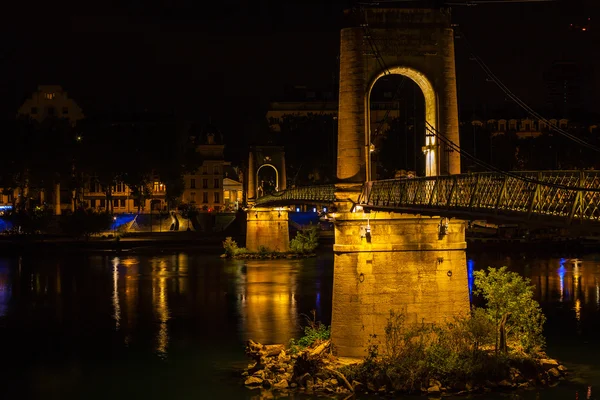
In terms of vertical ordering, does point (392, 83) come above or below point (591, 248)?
above

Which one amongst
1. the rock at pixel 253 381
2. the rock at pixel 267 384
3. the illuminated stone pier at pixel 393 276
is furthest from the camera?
the rock at pixel 253 381

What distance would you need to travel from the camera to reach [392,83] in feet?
534

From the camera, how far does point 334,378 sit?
29.1 meters

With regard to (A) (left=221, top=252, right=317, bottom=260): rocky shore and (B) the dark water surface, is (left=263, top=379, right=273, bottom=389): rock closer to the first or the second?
(B) the dark water surface

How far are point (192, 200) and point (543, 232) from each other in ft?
171

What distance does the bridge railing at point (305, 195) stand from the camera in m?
57.1

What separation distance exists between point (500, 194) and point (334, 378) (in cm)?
841

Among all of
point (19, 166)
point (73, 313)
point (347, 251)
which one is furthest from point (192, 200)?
point (347, 251)

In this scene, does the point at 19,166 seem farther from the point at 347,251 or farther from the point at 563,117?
the point at 347,251

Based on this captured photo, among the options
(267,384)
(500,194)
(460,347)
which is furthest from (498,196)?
(267,384)

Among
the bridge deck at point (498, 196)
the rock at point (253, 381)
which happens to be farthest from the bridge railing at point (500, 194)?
the rock at point (253, 381)

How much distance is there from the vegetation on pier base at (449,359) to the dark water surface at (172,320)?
2.89ft

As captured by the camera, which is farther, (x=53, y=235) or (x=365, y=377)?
(x=53, y=235)

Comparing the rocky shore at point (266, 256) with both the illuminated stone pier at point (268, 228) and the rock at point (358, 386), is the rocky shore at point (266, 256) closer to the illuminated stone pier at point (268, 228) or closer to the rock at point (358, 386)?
the illuminated stone pier at point (268, 228)
